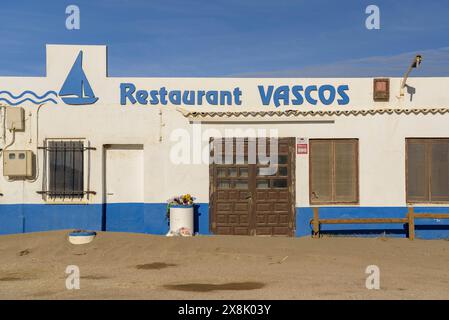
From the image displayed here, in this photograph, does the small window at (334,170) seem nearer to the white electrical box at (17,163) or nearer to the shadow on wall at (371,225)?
the shadow on wall at (371,225)

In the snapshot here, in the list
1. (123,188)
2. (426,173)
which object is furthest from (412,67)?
(123,188)

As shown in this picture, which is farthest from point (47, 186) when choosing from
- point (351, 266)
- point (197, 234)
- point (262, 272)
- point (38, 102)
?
point (351, 266)

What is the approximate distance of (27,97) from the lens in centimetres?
1644

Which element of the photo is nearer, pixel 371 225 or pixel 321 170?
pixel 371 225

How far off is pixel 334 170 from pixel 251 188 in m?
2.18

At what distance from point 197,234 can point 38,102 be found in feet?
18.6

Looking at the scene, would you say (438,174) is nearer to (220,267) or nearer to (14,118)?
(220,267)

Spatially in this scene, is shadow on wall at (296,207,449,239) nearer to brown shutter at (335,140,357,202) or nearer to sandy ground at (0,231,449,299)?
brown shutter at (335,140,357,202)

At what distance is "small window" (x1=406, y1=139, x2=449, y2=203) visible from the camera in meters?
15.4

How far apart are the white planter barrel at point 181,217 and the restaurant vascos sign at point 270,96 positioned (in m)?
3.06

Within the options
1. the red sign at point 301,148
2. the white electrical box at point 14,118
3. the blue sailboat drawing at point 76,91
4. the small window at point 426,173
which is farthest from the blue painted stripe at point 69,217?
the small window at point 426,173

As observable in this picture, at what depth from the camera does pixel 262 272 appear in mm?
11000

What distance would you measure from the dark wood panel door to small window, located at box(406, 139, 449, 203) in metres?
3.04
